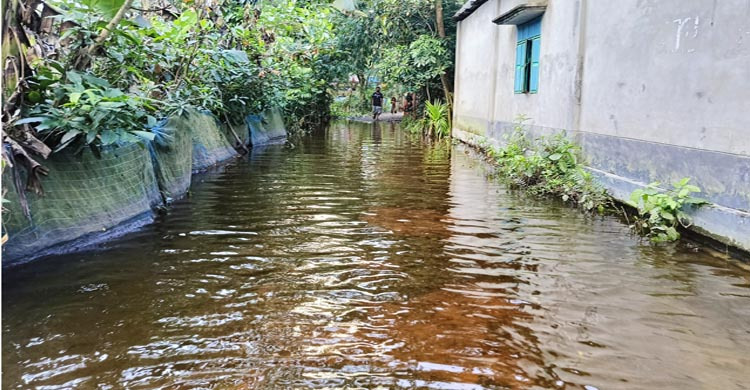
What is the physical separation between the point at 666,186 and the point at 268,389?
522 cm

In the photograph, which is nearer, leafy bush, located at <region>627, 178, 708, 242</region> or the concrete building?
the concrete building

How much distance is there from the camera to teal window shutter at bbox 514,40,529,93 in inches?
467

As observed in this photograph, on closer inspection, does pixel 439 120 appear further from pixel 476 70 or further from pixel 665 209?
pixel 665 209

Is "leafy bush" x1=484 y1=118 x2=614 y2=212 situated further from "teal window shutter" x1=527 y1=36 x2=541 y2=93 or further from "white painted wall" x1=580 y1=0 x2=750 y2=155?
"teal window shutter" x1=527 y1=36 x2=541 y2=93

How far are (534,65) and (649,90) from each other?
470 centimetres

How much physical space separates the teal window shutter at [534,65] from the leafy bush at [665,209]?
5225 mm

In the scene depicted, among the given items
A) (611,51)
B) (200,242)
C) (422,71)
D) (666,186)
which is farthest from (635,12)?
(422,71)

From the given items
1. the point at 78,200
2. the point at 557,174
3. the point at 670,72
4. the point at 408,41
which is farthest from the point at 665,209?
the point at 408,41

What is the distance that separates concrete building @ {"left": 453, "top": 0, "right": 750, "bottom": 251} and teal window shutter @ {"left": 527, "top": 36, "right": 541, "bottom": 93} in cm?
2

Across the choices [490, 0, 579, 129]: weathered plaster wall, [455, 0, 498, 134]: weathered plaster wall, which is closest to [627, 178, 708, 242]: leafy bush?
[490, 0, 579, 129]: weathered plaster wall

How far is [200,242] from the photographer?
572 cm

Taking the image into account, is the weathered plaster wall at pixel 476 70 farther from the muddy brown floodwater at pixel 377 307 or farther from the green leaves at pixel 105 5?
the green leaves at pixel 105 5

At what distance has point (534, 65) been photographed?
37.2 feet

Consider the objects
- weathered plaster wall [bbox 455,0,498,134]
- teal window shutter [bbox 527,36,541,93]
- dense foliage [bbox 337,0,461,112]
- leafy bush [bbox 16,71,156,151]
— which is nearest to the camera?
leafy bush [bbox 16,71,156,151]
